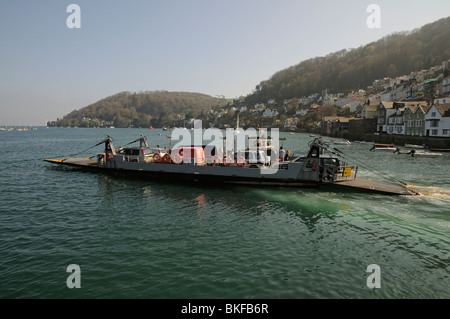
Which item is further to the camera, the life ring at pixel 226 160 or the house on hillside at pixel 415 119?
the house on hillside at pixel 415 119

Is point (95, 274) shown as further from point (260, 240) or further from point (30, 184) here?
point (30, 184)

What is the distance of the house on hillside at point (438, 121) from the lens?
6188 centimetres

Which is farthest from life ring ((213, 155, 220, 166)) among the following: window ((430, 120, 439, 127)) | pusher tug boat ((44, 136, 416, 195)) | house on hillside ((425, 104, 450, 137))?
window ((430, 120, 439, 127))

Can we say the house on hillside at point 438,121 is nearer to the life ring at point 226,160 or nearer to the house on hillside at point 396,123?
the house on hillside at point 396,123

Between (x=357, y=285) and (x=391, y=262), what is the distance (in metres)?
2.72

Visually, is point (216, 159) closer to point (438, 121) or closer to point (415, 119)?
point (438, 121)

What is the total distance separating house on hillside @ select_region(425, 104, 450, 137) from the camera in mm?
61875

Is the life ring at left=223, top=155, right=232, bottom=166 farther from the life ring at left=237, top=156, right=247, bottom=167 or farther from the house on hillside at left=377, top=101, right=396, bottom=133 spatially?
the house on hillside at left=377, top=101, right=396, bottom=133

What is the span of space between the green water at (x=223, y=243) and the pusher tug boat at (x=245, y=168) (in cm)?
144

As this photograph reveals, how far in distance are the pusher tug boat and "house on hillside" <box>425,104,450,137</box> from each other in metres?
51.1

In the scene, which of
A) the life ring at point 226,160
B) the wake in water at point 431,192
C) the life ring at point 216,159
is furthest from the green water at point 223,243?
the life ring at point 216,159

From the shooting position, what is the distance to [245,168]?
24.3 meters

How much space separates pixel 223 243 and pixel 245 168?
1195cm

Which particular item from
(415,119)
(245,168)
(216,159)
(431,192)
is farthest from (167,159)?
(415,119)
